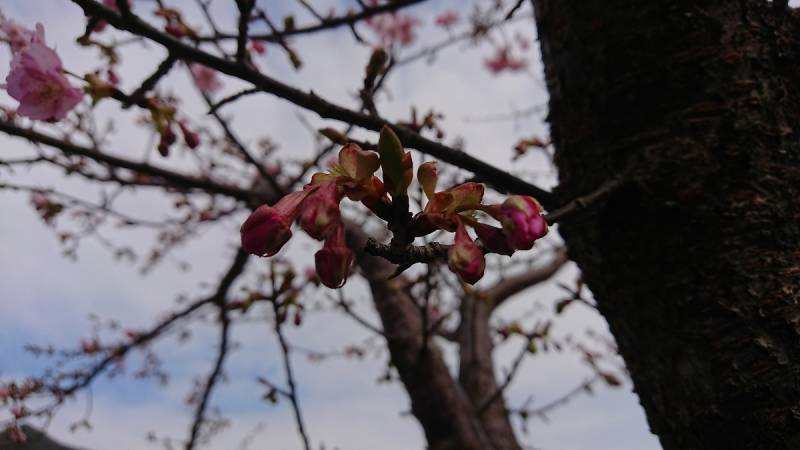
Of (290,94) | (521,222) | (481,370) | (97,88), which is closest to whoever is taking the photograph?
(521,222)

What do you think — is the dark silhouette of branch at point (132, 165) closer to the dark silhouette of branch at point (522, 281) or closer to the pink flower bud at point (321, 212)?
the pink flower bud at point (321, 212)

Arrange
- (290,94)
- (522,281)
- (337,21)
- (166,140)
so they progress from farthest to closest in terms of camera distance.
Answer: (522,281), (337,21), (166,140), (290,94)

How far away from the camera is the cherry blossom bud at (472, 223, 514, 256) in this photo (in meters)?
0.66

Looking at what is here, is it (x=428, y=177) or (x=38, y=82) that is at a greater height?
(x=38, y=82)

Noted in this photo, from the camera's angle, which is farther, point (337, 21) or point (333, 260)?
point (337, 21)

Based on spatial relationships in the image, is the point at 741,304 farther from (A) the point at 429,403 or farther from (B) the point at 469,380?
(B) the point at 469,380

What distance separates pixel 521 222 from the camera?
619 mm

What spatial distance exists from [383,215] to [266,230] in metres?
0.14

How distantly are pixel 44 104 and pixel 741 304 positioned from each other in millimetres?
1415

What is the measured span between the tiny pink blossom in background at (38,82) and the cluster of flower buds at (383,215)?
80 centimetres

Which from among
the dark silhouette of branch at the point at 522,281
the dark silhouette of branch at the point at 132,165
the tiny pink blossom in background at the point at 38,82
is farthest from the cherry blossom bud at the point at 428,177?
the dark silhouette of branch at the point at 522,281

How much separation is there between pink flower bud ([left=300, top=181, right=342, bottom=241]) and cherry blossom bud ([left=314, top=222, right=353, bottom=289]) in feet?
0.04

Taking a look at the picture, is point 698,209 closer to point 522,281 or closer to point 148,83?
point 148,83

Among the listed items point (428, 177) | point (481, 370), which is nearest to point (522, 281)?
point (481, 370)
